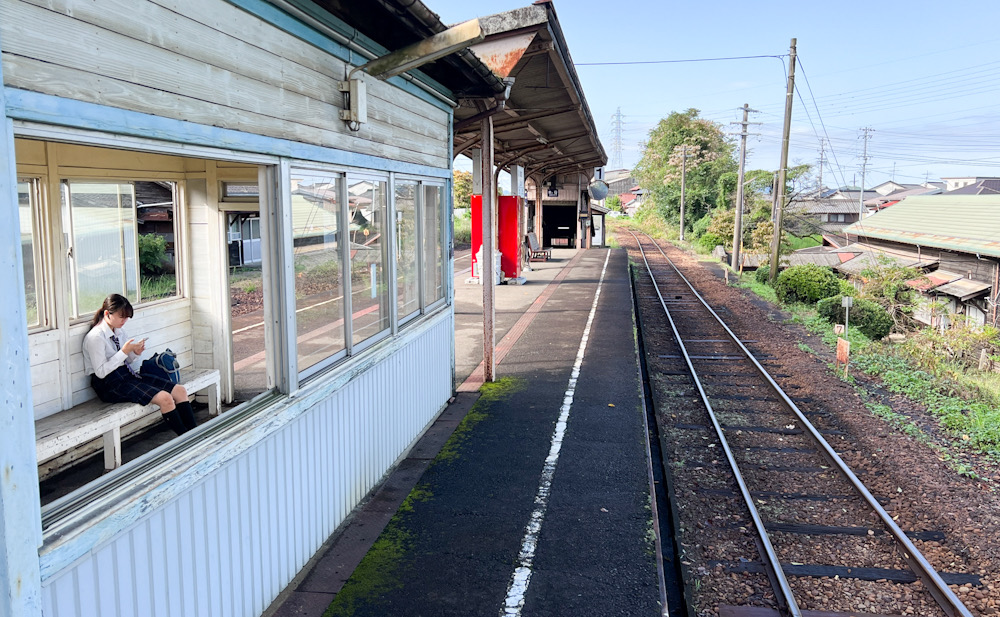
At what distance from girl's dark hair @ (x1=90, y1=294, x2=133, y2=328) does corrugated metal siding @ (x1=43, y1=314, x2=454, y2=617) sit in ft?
3.98

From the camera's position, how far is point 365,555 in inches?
173

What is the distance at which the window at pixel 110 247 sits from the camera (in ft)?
13.9

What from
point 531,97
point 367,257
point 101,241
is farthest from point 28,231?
point 531,97

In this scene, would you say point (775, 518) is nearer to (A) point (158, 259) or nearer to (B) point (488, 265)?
(B) point (488, 265)

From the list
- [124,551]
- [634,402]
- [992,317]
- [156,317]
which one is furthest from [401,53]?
[992,317]

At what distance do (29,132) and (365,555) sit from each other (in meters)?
3.09

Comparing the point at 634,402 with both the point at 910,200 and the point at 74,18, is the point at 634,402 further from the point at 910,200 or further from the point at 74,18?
the point at 910,200

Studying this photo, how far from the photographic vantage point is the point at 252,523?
3570 millimetres

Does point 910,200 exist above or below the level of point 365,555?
above

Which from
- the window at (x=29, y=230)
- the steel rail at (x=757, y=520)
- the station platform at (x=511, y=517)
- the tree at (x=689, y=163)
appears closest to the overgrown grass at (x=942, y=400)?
the steel rail at (x=757, y=520)

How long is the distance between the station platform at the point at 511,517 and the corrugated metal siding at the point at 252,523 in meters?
0.23

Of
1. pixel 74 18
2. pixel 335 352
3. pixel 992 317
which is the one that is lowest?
pixel 992 317

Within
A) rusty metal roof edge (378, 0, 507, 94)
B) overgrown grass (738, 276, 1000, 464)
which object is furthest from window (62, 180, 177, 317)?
overgrown grass (738, 276, 1000, 464)

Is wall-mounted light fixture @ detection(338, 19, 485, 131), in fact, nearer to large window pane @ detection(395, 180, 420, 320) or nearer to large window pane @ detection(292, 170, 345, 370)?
large window pane @ detection(292, 170, 345, 370)
